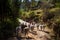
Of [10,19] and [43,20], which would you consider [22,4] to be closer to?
[10,19]

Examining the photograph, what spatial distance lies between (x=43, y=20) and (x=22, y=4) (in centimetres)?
44

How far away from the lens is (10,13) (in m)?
1.86

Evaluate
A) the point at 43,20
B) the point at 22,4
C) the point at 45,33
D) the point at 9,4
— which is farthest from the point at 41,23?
the point at 9,4

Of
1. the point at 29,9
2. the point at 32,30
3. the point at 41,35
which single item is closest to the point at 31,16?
the point at 29,9

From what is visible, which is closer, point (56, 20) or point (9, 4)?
point (56, 20)

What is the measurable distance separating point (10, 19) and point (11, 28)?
152 millimetres

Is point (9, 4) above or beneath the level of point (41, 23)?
above

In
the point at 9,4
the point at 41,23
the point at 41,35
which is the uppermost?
the point at 9,4

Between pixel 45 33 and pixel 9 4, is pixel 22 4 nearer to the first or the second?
pixel 9 4

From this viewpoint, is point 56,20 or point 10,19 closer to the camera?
point 56,20

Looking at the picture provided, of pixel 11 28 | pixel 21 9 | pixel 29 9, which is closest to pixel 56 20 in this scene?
pixel 29 9

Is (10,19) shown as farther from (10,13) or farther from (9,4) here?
(9,4)

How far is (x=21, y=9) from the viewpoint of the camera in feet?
6.07

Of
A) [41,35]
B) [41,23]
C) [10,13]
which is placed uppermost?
[10,13]
